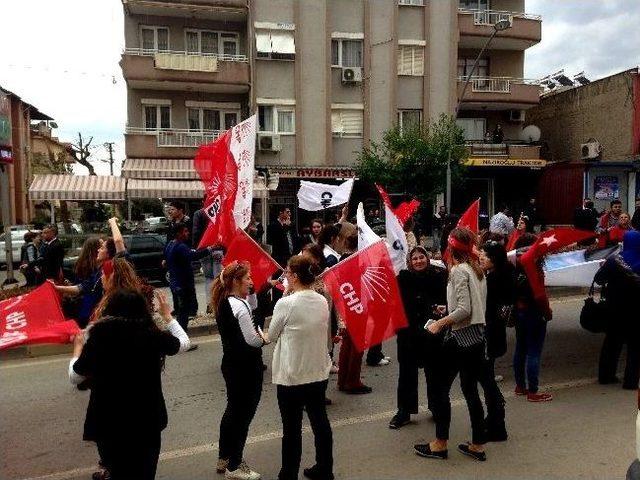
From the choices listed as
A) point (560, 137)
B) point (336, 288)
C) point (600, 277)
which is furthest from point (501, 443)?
point (560, 137)

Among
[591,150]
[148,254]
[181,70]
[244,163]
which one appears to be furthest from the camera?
[591,150]

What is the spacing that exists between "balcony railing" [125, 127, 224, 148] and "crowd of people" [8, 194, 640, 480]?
1933 centimetres

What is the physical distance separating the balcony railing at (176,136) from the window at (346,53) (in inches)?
261

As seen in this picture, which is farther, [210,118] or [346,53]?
[210,118]

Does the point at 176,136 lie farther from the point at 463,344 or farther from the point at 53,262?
the point at 463,344

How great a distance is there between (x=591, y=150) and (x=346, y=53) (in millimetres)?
12809

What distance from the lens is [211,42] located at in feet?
84.1

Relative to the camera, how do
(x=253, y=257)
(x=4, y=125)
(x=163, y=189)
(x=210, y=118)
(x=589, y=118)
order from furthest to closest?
1. (x=589, y=118)
2. (x=210, y=118)
3. (x=163, y=189)
4. (x=4, y=125)
5. (x=253, y=257)

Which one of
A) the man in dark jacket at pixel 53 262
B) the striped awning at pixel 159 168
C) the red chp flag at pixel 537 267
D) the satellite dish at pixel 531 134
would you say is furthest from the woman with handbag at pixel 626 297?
the satellite dish at pixel 531 134

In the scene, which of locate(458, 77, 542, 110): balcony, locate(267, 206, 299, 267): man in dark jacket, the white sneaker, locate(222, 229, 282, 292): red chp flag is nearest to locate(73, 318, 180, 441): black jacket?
the white sneaker

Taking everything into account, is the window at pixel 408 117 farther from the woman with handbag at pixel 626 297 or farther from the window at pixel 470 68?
the woman with handbag at pixel 626 297

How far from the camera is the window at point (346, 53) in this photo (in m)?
25.4

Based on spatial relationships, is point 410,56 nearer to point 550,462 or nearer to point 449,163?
point 449,163

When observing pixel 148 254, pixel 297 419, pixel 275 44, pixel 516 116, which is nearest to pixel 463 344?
pixel 297 419
